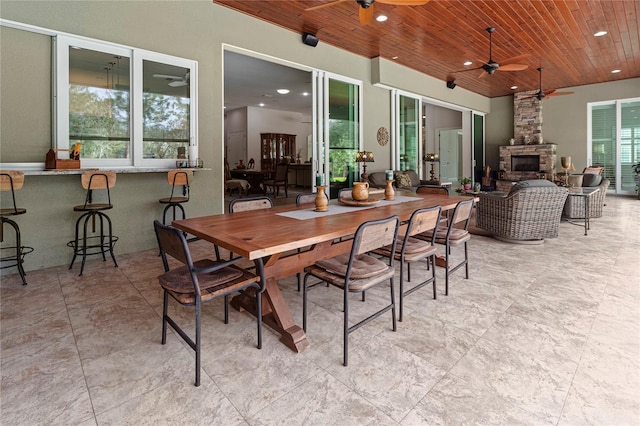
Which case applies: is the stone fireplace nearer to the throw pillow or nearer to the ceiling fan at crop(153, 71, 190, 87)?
the throw pillow

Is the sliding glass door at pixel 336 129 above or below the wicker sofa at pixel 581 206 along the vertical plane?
above

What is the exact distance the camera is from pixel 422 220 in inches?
99.0

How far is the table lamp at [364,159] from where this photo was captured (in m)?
6.76

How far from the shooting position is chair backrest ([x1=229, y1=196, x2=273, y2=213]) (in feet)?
9.31

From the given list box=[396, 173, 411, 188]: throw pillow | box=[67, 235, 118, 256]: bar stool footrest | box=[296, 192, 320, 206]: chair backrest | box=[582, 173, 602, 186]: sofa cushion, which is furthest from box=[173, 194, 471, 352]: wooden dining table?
box=[582, 173, 602, 186]: sofa cushion

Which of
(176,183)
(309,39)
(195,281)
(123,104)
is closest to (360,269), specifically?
(195,281)

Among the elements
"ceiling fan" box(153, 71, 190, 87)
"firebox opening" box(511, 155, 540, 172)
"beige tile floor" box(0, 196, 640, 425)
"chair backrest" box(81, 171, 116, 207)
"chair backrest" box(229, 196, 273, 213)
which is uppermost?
"ceiling fan" box(153, 71, 190, 87)

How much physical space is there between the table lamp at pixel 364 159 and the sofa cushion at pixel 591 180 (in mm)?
4730

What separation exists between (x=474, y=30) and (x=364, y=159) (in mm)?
2748

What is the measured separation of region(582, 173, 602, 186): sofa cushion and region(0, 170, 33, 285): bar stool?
9.48 metres

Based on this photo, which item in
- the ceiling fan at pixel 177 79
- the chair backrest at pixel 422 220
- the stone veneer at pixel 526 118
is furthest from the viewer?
the stone veneer at pixel 526 118

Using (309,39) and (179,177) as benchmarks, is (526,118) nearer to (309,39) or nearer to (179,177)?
(309,39)

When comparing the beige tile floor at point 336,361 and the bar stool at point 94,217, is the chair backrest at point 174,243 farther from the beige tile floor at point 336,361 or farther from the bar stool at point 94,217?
the bar stool at point 94,217

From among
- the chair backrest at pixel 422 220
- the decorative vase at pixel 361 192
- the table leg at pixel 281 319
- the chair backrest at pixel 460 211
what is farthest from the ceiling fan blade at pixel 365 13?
the table leg at pixel 281 319
